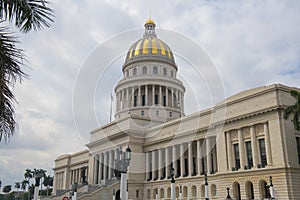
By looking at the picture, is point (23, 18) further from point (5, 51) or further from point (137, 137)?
point (137, 137)

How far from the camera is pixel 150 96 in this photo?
244ft

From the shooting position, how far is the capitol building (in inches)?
1438

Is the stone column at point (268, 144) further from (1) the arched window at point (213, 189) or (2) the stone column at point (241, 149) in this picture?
(1) the arched window at point (213, 189)

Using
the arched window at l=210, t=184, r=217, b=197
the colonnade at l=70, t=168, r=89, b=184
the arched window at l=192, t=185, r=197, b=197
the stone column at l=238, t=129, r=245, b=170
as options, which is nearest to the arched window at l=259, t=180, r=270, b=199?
the stone column at l=238, t=129, r=245, b=170

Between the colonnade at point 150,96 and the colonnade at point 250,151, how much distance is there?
32041mm

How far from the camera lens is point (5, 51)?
6.98m

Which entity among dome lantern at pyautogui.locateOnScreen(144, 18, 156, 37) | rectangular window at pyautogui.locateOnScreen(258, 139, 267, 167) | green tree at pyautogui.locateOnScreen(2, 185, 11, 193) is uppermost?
dome lantern at pyautogui.locateOnScreen(144, 18, 156, 37)

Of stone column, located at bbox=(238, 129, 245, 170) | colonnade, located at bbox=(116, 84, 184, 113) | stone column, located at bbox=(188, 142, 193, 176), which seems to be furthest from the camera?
colonnade, located at bbox=(116, 84, 184, 113)

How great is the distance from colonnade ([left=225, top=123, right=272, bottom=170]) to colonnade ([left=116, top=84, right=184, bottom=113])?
32041 millimetres

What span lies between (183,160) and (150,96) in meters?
25.9

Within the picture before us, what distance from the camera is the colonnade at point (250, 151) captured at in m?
37.4

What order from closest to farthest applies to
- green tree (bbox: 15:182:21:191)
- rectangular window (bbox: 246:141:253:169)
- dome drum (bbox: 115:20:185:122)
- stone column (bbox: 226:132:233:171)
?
rectangular window (bbox: 246:141:253:169), stone column (bbox: 226:132:233:171), dome drum (bbox: 115:20:185:122), green tree (bbox: 15:182:21:191)

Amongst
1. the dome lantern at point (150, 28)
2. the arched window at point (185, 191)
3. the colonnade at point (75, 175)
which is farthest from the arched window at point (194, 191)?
the dome lantern at point (150, 28)

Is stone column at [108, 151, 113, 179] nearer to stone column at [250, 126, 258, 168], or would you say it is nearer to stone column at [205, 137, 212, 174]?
stone column at [205, 137, 212, 174]
